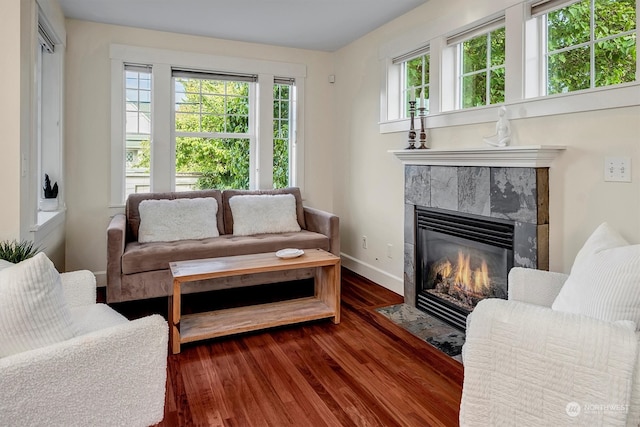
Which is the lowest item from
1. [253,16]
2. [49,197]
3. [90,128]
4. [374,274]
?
[374,274]

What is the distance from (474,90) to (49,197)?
3.40 m

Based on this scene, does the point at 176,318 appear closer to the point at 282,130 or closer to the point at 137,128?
the point at 137,128

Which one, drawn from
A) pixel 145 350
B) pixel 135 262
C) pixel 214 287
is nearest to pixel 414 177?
pixel 214 287

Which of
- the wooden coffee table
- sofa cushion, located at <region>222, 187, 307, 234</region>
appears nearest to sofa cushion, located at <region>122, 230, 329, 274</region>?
sofa cushion, located at <region>222, 187, 307, 234</region>

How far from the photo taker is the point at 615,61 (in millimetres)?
2145

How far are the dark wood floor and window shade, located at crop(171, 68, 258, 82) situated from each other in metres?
2.69

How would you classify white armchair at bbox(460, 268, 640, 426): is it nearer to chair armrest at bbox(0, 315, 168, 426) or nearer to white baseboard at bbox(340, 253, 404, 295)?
chair armrest at bbox(0, 315, 168, 426)

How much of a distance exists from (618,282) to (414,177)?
202 cm

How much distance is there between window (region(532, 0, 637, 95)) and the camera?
2.11 metres

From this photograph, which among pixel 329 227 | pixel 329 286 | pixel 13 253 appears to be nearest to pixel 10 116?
pixel 13 253

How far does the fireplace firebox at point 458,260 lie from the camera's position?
2.65 metres

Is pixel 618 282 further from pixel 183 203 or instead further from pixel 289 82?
pixel 289 82

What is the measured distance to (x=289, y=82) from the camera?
179 inches

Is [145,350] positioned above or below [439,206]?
below
